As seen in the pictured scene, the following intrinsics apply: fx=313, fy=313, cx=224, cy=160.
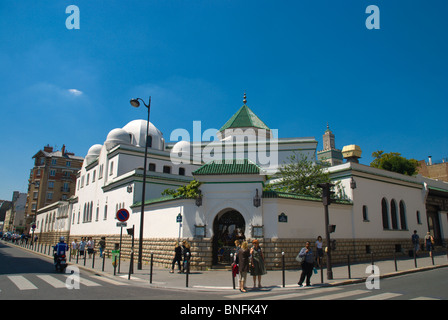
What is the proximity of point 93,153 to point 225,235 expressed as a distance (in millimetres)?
28207

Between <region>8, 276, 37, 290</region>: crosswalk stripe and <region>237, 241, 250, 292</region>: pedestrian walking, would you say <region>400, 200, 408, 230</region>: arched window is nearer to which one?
<region>237, 241, 250, 292</region>: pedestrian walking

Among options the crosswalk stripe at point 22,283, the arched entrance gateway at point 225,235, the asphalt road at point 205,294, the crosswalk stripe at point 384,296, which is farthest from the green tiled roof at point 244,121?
the crosswalk stripe at point 384,296

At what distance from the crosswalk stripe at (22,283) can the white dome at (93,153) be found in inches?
1087

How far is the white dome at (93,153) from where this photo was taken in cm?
3876

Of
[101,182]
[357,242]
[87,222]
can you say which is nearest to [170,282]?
[357,242]

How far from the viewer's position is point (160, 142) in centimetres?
3594

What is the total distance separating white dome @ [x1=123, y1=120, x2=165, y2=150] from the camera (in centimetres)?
3478

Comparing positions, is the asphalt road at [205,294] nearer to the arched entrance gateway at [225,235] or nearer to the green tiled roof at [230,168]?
the arched entrance gateway at [225,235]

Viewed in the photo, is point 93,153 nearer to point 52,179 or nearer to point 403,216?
point 403,216

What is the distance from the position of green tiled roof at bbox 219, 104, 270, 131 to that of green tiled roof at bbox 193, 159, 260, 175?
59.3ft

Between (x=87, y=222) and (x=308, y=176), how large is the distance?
79.4 feet

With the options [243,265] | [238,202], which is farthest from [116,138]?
[243,265]

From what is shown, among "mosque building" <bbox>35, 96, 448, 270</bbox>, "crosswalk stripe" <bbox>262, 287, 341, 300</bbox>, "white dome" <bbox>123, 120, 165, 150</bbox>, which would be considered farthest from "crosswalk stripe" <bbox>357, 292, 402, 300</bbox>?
"white dome" <bbox>123, 120, 165, 150</bbox>
